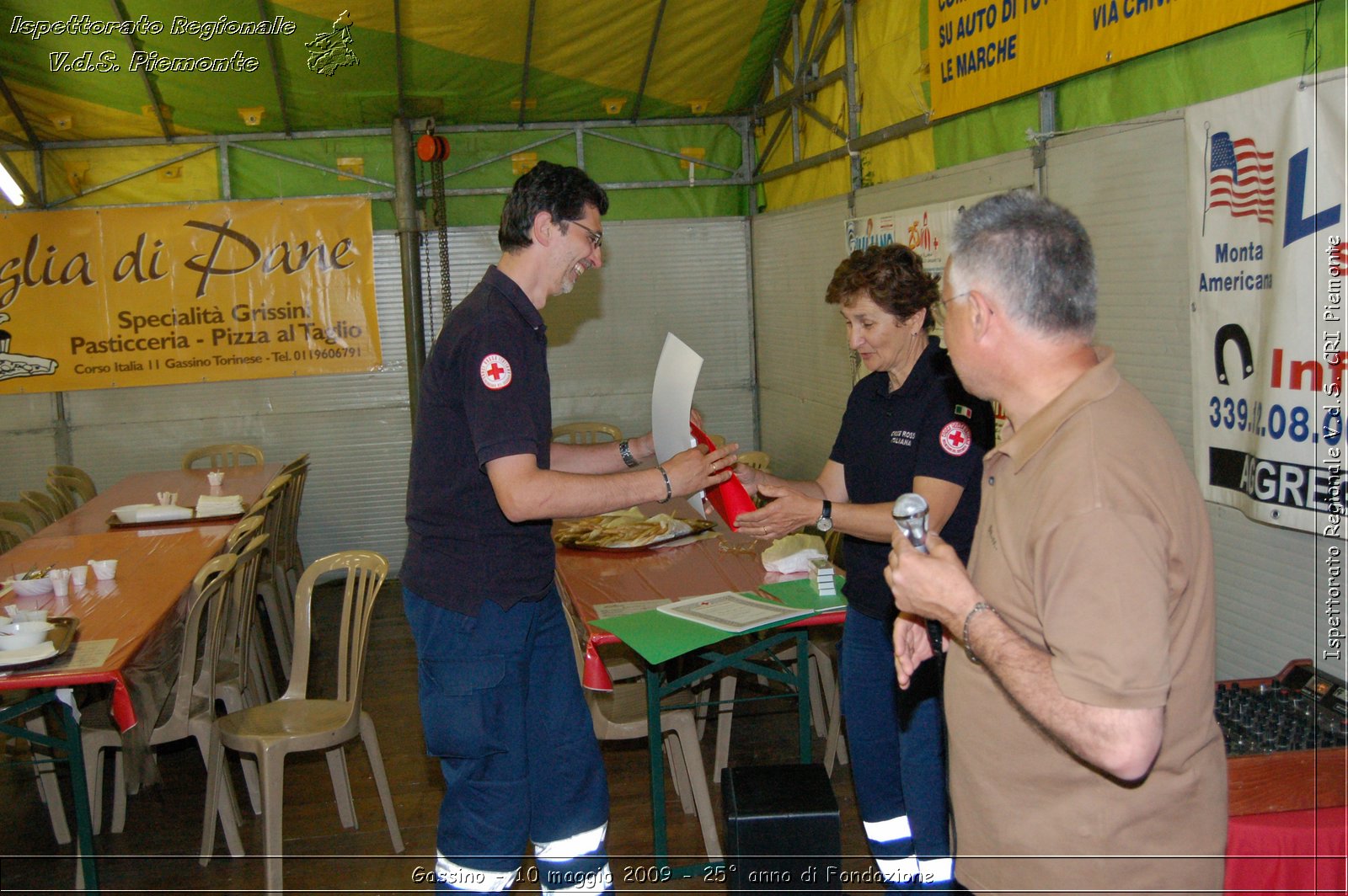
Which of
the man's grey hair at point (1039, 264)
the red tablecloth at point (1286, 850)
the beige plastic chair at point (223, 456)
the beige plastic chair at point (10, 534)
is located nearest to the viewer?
the man's grey hair at point (1039, 264)

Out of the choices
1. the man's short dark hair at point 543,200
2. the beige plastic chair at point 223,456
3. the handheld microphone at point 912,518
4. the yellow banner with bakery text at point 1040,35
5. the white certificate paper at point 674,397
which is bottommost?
the beige plastic chair at point 223,456

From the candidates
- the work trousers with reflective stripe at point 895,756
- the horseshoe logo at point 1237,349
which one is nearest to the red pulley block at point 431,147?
the work trousers with reflective stripe at point 895,756

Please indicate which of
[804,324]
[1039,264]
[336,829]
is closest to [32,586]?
[336,829]

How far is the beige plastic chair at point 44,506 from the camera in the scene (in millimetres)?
5805

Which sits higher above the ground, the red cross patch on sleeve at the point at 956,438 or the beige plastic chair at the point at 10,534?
the red cross patch on sleeve at the point at 956,438

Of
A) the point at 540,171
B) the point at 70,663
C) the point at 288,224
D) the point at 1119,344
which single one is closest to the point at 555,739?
the point at 540,171

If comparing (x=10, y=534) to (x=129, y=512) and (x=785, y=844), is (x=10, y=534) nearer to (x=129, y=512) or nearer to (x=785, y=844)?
(x=129, y=512)

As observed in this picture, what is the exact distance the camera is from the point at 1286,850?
2.06m

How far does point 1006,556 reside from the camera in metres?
1.52

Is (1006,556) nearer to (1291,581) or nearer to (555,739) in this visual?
(555,739)

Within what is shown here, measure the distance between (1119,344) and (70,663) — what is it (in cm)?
330

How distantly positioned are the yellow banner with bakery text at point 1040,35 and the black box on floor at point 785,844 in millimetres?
2321

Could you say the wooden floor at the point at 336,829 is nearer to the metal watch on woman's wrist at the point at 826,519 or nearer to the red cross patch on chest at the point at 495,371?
the metal watch on woman's wrist at the point at 826,519

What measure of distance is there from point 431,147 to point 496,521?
519cm
